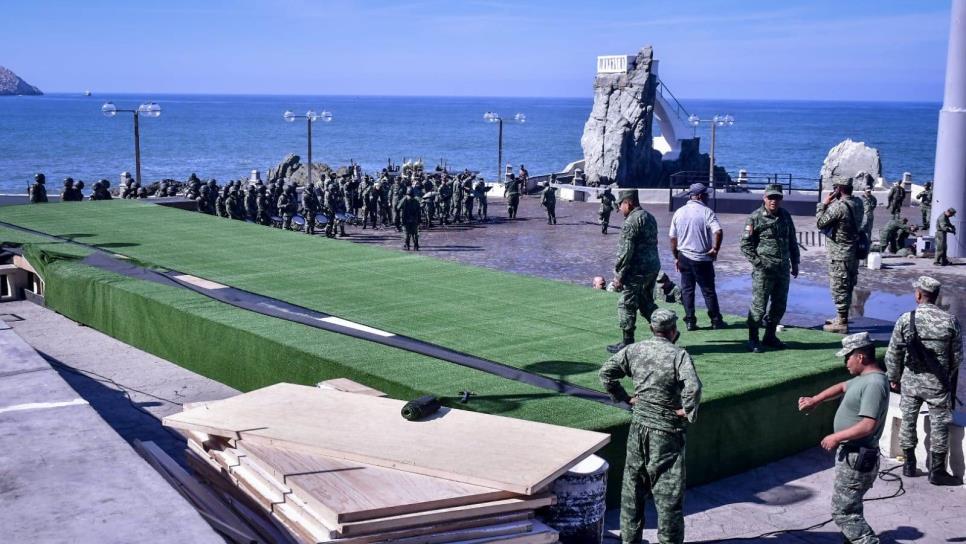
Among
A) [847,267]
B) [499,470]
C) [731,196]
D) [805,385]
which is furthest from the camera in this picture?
[731,196]

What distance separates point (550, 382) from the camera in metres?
9.04

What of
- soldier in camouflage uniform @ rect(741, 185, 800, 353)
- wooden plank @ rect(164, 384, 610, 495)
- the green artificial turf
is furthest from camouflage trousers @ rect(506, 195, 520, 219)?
wooden plank @ rect(164, 384, 610, 495)

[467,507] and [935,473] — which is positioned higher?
[467,507]

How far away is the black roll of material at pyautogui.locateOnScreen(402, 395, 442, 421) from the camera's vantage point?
7.17m

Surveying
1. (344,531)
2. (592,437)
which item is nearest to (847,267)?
(592,437)

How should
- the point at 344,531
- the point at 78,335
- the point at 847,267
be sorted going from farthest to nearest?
the point at 78,335 → the point at 847,267 → the point at 344,531

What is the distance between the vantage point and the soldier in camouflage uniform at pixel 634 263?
955cm

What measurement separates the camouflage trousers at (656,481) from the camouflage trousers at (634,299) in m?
2.86

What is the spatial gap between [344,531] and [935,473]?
5452 mm

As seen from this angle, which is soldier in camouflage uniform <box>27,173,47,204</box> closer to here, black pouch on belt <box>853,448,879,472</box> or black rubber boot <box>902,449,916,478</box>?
black rubber boot <box>902,449,916,478</box>

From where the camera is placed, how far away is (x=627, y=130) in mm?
46406

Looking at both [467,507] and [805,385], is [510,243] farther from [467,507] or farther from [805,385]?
[467,507]

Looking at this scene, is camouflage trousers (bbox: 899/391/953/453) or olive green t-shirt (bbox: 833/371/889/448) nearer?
olive green t-shirt (bbox: 833/371/889/448)

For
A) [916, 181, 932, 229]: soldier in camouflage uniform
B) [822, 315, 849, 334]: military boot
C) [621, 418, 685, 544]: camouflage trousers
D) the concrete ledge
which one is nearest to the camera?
the concrete ledge
